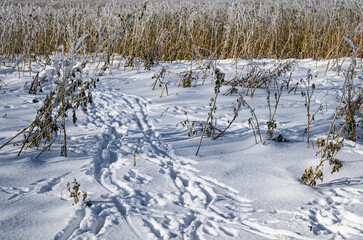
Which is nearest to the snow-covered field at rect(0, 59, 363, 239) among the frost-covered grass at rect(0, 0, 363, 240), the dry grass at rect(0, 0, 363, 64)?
the frost-covered grass at rect(0, 0, 363, 240)

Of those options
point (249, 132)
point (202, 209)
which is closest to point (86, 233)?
point (202, 209)

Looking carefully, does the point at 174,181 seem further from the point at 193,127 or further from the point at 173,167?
the point at 193,127

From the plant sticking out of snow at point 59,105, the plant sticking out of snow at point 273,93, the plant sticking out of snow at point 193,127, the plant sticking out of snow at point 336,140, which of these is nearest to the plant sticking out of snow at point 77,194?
the plant sticking out of snow at point 59,105

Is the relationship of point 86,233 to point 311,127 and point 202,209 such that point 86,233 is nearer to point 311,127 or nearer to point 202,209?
point 202,209

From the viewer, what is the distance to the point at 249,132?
9.38ft

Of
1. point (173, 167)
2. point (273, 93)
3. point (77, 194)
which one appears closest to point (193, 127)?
point (173, 167)

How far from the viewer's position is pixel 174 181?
210 centimetres

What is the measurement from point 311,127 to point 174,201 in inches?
68.1

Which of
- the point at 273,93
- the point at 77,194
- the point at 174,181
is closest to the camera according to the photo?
the point at 77,194

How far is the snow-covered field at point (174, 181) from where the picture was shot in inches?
63.5

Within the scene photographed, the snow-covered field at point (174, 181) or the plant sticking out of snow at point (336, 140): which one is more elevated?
the plant sticking out of snow at point (336, 140)

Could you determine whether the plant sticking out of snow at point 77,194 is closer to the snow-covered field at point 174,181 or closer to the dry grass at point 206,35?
the snow-covered field at point 174,181

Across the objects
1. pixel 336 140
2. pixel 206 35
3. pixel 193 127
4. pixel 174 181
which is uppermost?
pixel 206 35

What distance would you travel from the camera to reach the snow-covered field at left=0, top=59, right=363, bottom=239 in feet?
5.29
